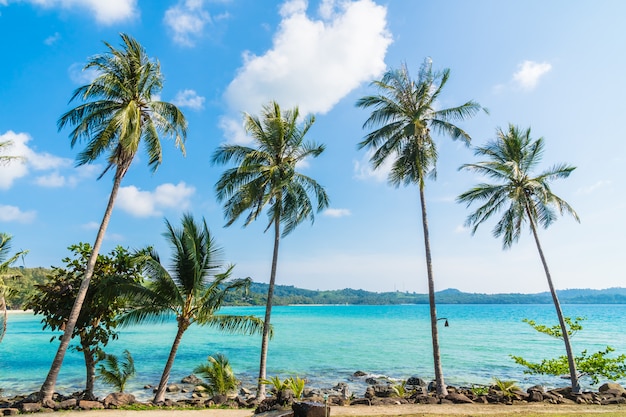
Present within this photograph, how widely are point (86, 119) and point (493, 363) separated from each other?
28375 mm

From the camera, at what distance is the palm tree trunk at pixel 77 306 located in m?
10.2

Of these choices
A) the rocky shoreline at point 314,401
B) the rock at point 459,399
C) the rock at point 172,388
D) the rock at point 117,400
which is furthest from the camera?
the rock at point 172,388

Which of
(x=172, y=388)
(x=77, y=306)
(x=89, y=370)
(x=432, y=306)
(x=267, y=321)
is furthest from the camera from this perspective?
(x=172, y=388)

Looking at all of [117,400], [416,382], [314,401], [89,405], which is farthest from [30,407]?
[416,382]

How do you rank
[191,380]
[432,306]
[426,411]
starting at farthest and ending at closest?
1. [191,380]
2. [432,306]
3. [426,411]

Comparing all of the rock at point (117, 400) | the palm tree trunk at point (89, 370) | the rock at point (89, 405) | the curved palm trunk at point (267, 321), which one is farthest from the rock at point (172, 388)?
the rock at point (89, 405)

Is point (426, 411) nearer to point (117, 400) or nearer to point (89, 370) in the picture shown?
point (117, 400)

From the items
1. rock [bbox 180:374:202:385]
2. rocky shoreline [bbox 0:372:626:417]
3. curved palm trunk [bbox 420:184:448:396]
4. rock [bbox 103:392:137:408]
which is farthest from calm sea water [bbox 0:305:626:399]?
rock [bbox 103:392:137:408]

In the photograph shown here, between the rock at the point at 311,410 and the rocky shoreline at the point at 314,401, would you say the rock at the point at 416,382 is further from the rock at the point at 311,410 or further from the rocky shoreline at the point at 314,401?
the rock at the point at 311,410

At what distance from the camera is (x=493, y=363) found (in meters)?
25.5

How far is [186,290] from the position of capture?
1216cm

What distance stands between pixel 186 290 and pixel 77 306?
313cm

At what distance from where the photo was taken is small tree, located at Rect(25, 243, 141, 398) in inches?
458

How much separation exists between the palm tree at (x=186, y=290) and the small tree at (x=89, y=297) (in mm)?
782
